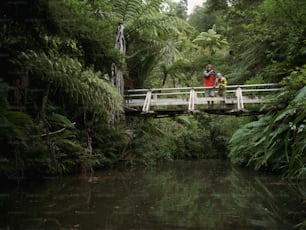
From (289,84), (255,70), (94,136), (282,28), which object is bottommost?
(94,136)

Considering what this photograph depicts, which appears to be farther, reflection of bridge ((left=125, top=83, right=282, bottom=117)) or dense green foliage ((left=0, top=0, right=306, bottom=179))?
reflection of bridge ((left=125, top=83, right=282, bottom=117))

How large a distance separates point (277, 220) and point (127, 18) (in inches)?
339

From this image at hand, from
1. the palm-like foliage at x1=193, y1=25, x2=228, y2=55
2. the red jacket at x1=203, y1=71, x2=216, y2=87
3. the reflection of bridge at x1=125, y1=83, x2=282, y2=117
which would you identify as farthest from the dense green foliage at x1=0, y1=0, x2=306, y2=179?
the palm-like foliage at x1=193, y1=25, x2=228, y2=55

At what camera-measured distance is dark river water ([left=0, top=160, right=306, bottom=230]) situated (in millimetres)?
3748

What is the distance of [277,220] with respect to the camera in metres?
3.93

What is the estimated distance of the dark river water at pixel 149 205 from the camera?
3.75 metres

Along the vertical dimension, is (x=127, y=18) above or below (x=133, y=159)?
above

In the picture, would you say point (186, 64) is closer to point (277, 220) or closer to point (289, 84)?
point (289, 84)

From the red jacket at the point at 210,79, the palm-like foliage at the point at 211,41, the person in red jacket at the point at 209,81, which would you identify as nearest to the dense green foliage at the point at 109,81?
the person in red jacket at the point at 209,81

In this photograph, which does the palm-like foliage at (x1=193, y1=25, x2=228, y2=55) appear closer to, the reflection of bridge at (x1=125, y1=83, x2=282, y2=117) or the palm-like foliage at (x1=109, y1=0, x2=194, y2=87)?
the palm-like foliage at (x1=109, y1=0, x2=194, y2=87)

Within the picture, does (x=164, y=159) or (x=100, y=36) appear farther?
(x=164, y=159)

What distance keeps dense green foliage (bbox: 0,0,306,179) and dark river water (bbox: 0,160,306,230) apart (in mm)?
512

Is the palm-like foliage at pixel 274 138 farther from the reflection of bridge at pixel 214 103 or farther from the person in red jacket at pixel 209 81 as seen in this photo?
the person in red jacket at pixel 209 81

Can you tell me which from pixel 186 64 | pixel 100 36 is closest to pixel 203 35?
pixel 186 64
